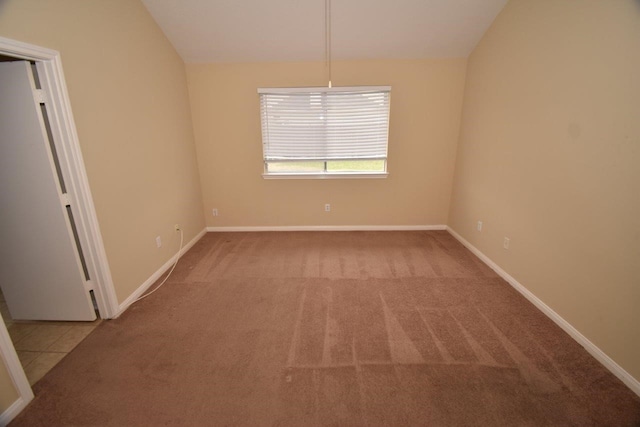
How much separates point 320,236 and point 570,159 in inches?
110

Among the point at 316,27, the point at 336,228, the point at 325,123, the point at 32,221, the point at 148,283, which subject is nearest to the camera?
the point at 32,221

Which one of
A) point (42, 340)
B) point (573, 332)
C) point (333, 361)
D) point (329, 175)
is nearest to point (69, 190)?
point (42, 340)

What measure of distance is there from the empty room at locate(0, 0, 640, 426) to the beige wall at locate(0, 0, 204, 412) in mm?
19

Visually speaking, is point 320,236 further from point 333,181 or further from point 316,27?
point 316,27

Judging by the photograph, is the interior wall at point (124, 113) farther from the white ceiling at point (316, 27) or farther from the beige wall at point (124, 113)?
the white ceiling at point (316, 27)

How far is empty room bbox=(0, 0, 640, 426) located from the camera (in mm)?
1565

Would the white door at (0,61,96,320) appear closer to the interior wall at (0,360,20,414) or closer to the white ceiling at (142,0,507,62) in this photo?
the interior wall at (0,360,20,414)

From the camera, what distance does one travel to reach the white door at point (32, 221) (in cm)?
173

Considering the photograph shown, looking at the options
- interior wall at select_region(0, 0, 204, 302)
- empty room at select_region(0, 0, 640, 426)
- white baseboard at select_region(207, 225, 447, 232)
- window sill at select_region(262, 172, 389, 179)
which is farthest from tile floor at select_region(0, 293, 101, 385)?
window sill at select_region(262, 172, 389, 179)

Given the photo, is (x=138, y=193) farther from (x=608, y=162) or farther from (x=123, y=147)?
(x=608, y=162)

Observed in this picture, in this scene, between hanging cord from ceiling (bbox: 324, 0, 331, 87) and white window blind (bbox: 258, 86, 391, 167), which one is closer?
hanging cord from ceiling (bbox: 324, 0, 331, 87)

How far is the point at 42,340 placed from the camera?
78.4 inches

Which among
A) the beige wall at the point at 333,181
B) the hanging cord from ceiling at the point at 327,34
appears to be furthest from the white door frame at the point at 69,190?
the hanging cord from ceiling at the point at 327,34

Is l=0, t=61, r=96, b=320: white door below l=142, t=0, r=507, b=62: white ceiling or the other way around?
below
